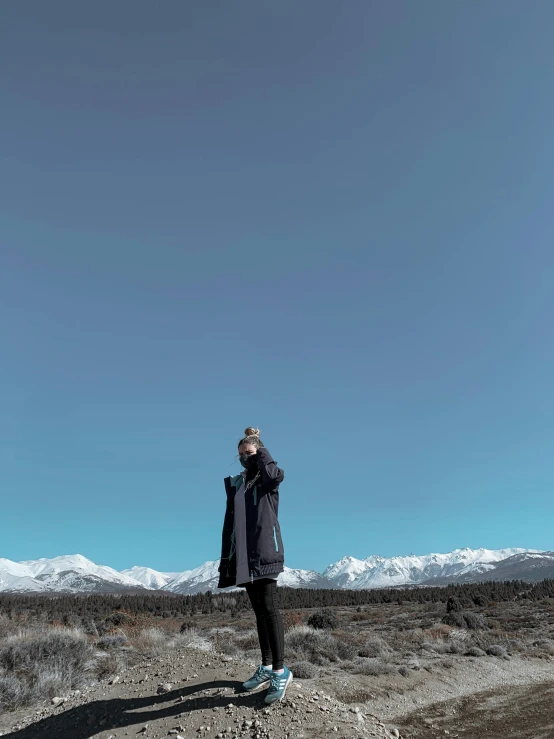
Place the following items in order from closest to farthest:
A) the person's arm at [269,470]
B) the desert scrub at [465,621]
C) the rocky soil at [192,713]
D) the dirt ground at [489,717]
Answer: the rocky soil at [192,713], the person's arm at [269,470], the dirt ground at [489,717], the desert scrub at [465,621]

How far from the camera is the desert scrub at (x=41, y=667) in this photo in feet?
27.9

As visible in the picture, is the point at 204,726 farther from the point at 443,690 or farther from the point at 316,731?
the point at 443,690

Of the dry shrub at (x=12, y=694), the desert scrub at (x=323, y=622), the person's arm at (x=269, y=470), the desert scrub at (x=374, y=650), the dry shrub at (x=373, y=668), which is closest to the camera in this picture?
the person's arm at (x=269, y=470)

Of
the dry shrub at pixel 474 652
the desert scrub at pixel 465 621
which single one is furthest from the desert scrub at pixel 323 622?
the dry shrub at pixel 474 652

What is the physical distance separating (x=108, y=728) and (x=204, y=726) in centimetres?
126

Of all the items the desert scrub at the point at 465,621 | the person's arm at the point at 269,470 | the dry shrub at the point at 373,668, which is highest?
the person's arm at the point at 269,470

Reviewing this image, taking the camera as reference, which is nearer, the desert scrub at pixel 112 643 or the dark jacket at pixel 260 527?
the dark jacket at pixel 260 527

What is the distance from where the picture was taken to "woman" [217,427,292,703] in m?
4.86

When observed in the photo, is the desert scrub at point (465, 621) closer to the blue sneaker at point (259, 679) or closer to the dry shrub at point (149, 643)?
the dry shrub at point (149, 643)

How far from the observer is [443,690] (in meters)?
11.4

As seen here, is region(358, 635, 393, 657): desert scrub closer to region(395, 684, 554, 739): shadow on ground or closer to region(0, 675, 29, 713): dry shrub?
region(395, 684, 554, 739): shadow on ground

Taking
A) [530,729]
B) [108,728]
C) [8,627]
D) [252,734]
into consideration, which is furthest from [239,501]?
[8,627]

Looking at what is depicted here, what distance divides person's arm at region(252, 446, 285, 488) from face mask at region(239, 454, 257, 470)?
12 centimetres

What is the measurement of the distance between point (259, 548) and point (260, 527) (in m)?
0.21
